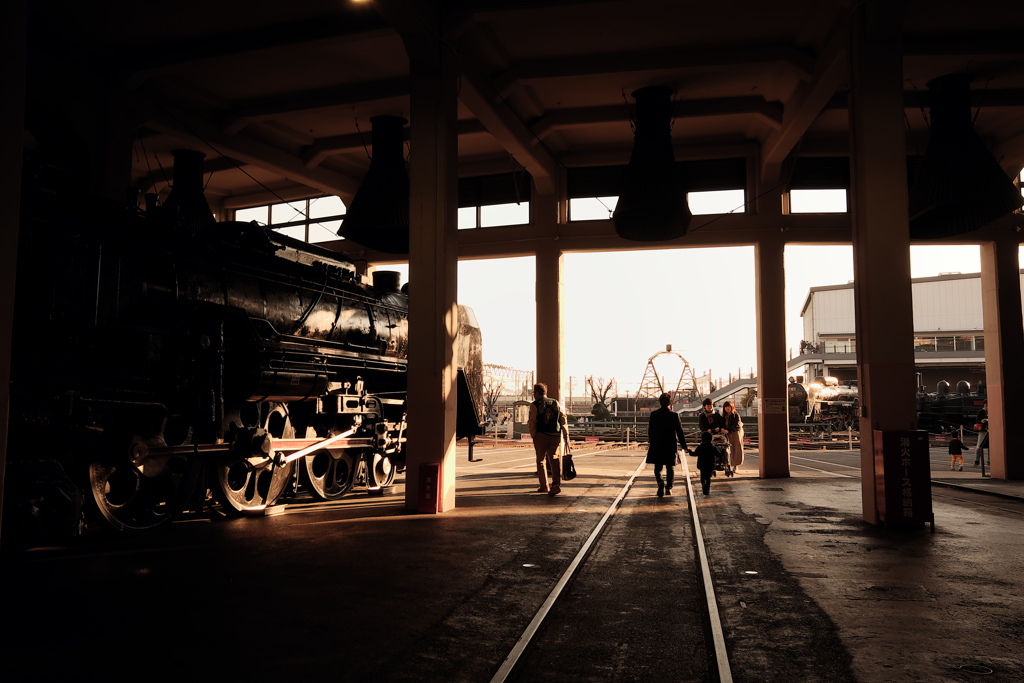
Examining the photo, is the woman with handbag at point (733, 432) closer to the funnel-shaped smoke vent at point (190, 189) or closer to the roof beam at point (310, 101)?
the roof beam at point (310, 101)

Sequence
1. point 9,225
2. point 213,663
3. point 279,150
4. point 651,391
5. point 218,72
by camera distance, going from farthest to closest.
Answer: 1. point 651,391
2. point 279,150
3. point 218,72
4. point 9,225
5. point 213,663

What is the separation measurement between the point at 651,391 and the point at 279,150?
42481 millimetres

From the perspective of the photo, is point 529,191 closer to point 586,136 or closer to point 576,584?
point 586,136

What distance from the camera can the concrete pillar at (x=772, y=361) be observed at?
15.4 m

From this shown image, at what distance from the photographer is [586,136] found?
16.2m

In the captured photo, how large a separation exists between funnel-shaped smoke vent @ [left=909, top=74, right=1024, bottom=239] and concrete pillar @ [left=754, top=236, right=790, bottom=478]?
3.05 metres

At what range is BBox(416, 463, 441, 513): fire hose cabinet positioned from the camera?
943cm

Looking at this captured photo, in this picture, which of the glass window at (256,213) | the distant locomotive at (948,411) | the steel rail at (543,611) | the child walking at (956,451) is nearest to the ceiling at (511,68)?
the glass window at (256,213)

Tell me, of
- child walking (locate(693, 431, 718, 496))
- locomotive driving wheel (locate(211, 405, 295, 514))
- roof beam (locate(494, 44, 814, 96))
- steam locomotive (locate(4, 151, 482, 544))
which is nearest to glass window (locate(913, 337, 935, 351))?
roof beam (locate(494, 44, 814, 96))

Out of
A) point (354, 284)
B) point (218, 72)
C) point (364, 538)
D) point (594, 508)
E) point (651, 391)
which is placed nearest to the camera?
point (364, 538)

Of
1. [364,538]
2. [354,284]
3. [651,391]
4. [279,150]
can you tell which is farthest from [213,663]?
[651,391]

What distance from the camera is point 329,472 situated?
11234 millimetres

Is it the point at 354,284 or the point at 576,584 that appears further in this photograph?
the point at 354,284

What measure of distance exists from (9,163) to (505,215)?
12896 mm
